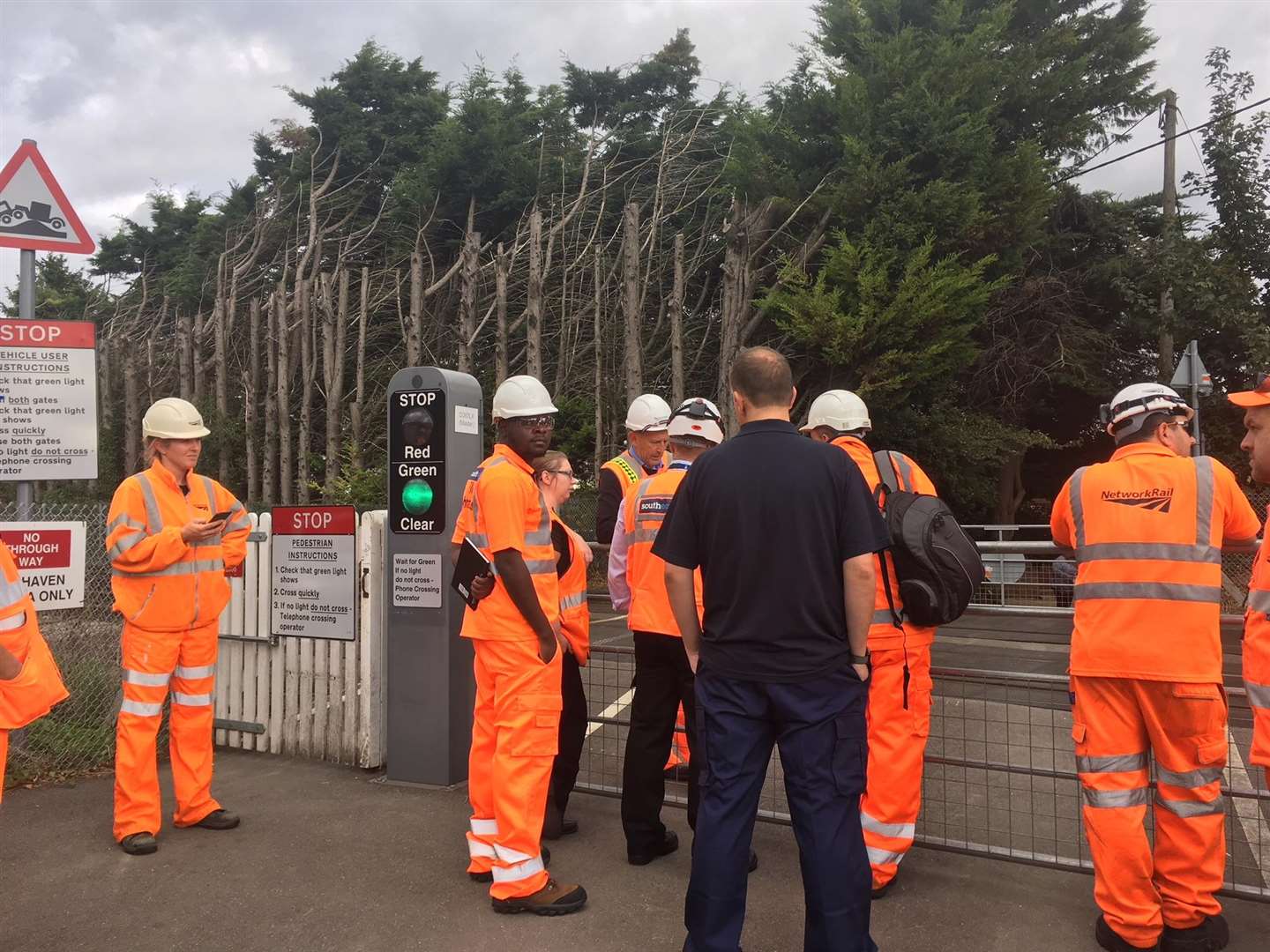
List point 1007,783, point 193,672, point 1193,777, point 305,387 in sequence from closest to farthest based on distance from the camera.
→ point 1193,777 → point 193,672 → point 1007,783 → point 305,387

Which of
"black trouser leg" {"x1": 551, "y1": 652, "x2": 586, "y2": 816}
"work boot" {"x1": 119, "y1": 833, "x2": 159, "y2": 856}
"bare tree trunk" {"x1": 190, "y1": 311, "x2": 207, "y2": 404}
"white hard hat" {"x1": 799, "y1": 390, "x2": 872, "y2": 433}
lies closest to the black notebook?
"black trouser leg" {"x1": 551, "y1": 652, "x2": 586, "y2": 816}

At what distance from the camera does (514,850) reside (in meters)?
3.81

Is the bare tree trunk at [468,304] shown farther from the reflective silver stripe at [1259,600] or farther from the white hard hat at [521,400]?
the reflective silver stripe at [1259,600]

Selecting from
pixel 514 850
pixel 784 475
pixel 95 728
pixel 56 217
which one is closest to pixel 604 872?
→ pixel 514 850

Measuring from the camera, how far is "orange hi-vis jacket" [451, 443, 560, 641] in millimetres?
3869

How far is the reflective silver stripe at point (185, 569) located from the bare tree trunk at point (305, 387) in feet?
70.5

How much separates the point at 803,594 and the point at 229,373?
33145mm

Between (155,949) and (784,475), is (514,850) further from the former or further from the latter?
(784,475)

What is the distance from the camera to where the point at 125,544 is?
4.54 metres

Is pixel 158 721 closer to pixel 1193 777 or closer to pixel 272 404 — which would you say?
pixel 1193 777

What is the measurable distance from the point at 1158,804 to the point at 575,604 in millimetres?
2538

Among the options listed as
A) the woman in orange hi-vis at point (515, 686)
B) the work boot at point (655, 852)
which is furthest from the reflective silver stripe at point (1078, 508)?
the work boot at point (655, 852)

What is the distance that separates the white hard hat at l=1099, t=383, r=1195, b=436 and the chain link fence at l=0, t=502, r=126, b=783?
5.65 metres


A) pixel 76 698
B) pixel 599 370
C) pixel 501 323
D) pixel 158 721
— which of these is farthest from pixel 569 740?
pixel 501 323
